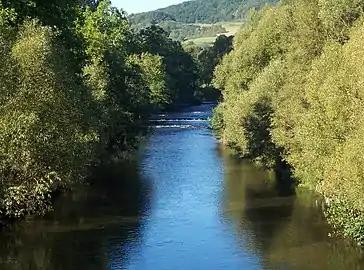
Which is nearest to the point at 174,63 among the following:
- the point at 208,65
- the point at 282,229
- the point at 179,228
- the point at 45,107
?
the point at 208,65

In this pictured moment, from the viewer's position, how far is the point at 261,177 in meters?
51.0

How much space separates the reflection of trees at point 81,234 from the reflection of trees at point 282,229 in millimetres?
5677

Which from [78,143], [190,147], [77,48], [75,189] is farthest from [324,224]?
[190,147]

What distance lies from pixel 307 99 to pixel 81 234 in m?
15.9

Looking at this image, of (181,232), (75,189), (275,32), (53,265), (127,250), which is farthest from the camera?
(275,32)

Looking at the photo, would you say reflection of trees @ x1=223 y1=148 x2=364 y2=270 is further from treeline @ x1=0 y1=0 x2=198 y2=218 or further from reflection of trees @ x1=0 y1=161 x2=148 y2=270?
treeline @ x1=0 y1=0 x2=198 y2=218

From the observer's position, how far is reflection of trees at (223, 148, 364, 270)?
29984mm

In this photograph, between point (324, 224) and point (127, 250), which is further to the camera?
point (324, 224)

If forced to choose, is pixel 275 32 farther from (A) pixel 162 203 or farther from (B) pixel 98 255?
(B) pixel 98 255

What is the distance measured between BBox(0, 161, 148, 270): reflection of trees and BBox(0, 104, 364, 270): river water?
46 mm

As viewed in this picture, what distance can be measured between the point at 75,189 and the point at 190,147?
24.6m

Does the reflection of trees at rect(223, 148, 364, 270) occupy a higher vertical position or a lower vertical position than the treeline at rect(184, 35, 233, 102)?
lower

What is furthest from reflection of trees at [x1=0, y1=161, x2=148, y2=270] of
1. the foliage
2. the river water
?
the foliage

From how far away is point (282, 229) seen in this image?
35.1 meters
